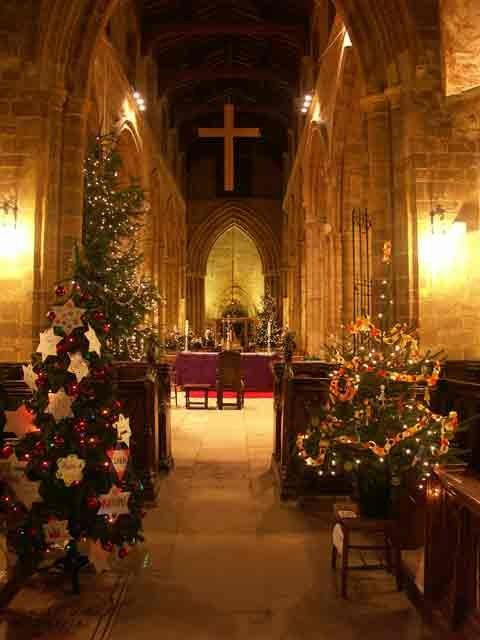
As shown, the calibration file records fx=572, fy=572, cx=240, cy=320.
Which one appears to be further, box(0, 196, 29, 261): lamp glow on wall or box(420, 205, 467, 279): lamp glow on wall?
box(0, 196, 29, 261): lamp glow on wall

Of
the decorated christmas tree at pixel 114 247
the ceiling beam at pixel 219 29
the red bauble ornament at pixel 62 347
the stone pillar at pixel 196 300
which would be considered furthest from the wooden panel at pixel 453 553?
the stone pillar at pixel 196 300

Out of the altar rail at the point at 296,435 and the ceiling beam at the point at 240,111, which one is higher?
the ceiling beam at the point at 240,111

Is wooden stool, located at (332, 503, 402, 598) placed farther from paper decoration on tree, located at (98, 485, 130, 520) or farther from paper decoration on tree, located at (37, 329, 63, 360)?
paper decoration on tree, located at (37, 329, 63, 360)

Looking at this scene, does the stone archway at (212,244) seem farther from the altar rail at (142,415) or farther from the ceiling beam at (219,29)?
the altar rail at (142,415)

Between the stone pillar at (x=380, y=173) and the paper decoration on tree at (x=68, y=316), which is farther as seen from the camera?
the stone pillar at (x=380, y=173)

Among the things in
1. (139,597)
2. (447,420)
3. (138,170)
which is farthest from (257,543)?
(138,170)

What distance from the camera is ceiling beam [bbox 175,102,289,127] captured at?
20969 millimetres

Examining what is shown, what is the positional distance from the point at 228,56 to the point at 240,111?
3.06 meters

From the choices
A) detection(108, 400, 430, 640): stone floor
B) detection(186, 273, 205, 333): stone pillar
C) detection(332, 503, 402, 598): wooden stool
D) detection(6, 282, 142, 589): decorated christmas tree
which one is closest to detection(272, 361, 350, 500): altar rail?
detection(108, 400, 430, 640): stone floor

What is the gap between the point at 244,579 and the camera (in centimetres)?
322

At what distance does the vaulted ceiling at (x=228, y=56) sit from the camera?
51.0ft

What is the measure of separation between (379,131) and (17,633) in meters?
6.27

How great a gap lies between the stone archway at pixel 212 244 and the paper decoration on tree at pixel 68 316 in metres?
21.1

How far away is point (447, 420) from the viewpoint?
3.35 m
